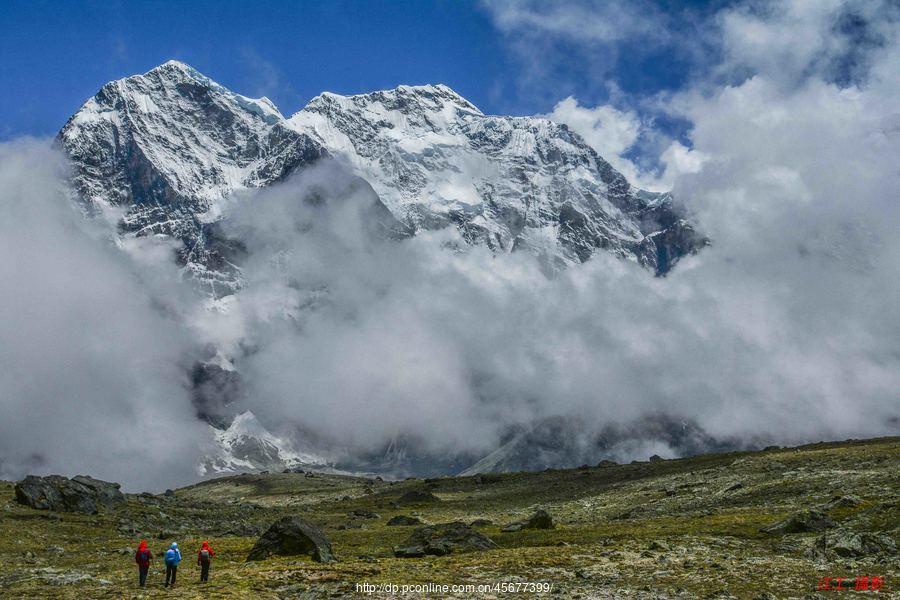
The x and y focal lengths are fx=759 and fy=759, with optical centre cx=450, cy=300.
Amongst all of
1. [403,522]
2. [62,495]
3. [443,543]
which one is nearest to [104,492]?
[62,495]

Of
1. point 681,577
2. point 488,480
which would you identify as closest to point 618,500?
point 681,577

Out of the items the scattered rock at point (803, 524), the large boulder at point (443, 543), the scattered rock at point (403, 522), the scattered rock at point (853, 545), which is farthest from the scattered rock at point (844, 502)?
the scattered rock at point (403, 522)

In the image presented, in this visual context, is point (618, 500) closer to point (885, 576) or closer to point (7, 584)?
point (885, 576)

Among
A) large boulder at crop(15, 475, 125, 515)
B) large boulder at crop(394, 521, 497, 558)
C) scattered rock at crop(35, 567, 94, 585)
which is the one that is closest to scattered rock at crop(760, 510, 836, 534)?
large boulder at crop(394, 521, 497, 558)

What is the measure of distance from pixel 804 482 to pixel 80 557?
64.2 m

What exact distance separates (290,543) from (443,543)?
9822mm

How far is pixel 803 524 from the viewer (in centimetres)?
4872

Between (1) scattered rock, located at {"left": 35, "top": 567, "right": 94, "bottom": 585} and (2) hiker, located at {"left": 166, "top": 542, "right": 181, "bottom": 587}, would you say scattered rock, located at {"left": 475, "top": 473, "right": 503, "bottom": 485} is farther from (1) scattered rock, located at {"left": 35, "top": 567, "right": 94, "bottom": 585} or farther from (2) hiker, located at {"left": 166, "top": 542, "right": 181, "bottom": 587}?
(2) hiker, located at {"left": 166, "top": 542, "right": 181, "bottom": 587}

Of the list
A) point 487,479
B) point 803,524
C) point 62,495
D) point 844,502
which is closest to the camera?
point 803,524

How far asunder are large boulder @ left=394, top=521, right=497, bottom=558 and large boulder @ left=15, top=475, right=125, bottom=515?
45.9m

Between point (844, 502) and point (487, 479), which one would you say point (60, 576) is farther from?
point (487, 479)

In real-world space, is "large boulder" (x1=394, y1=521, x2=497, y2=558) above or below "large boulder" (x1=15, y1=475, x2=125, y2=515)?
below

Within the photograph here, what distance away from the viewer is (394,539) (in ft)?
215

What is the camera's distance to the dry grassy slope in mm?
36031
